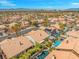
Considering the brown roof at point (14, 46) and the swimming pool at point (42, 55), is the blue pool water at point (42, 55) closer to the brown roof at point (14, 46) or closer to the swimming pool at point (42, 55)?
the swimming pool at point (42, 55)

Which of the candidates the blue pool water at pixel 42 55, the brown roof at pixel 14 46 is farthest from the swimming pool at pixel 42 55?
the brown roof at pixel 14 46

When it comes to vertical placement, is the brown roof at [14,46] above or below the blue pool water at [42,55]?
above

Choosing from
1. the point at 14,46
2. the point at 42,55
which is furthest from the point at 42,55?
the point at 14,46

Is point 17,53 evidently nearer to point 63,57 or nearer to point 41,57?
point 41,57

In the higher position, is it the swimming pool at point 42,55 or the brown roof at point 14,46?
the brown roof at point 14,46

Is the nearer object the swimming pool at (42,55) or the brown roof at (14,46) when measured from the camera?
the brown roof at (14,46)

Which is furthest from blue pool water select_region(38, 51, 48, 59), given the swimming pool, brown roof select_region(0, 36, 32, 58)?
brown roof select_region(0, 36, 32, 58)

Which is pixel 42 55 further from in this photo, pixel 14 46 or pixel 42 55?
pixel 14 46

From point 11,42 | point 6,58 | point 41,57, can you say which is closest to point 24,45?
point 11,42

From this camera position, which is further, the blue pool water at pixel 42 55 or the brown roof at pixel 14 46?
the blue pool water at pixel 42 55
